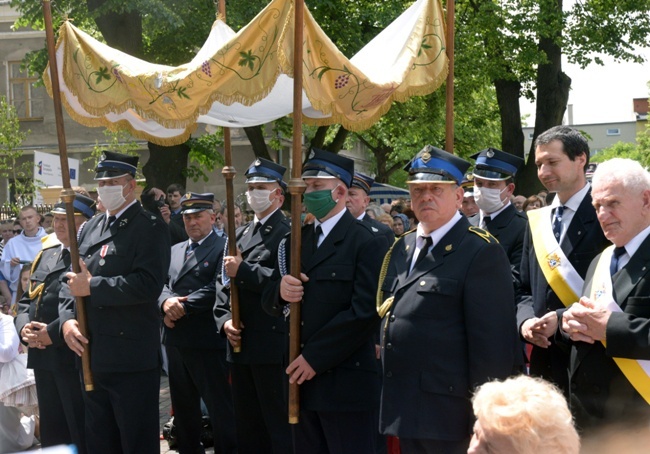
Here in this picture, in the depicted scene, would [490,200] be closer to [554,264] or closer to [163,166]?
[554,264]

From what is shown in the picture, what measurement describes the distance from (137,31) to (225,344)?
35.9ft

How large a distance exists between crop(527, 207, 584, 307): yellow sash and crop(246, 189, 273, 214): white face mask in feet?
8.19

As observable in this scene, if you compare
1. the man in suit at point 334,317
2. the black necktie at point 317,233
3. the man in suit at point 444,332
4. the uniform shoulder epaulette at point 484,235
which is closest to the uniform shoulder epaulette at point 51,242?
the man in suit at point 334,317

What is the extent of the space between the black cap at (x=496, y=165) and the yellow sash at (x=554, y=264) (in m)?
1.58

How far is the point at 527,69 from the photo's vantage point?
2153cm

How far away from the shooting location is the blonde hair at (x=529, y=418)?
98.7 inches

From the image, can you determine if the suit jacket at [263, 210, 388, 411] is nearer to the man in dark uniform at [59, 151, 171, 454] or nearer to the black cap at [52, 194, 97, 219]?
the man in dark uniform at [59, 151, 171, 454]

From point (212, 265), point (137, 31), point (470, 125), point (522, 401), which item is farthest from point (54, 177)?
point (470, 125)

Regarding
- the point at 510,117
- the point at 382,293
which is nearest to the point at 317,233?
the point at 382,293

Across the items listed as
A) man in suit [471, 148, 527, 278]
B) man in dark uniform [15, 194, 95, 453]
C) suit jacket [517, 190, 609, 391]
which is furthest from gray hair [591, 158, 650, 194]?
man in dark uniform [15, 194, 95, 453]

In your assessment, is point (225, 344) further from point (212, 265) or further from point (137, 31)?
point (137, 31)

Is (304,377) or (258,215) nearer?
(304,377)

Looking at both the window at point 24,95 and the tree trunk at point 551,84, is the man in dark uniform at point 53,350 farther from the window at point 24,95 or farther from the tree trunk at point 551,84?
the window at point 24,95

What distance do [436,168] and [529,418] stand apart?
7.53ft
